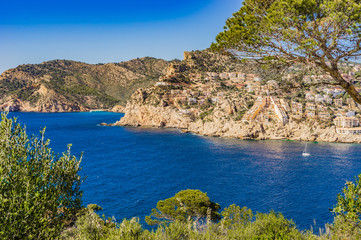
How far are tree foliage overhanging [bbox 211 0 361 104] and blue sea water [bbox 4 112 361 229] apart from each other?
19672 millimetres

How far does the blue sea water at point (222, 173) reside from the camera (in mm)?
28391

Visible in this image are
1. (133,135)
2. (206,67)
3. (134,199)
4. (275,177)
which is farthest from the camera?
(206,67)

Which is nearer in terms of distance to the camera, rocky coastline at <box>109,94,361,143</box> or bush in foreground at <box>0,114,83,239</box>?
bush in foreground at <box>0,114,83,239</box>

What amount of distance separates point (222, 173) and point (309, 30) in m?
33.5

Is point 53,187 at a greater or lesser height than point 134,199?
greater

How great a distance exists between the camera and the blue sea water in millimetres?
28391

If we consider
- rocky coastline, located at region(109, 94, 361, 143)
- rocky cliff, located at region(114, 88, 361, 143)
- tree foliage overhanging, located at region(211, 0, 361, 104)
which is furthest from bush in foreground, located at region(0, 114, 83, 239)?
rocky cliff, located at region(114, 88, 361, 143)

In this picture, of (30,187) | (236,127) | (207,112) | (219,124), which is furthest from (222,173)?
(207,112)

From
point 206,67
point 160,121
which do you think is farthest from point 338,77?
point 206,67

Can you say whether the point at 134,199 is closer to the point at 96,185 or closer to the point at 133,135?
the point at 96,185

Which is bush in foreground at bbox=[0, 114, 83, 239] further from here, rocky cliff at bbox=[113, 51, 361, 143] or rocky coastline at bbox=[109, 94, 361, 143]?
rocky coastline at bbox=[109, 94, 361, 143]

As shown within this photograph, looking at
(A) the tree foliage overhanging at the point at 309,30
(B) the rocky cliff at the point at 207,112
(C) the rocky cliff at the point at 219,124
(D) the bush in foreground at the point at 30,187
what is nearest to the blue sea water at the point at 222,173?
(C) the rocky cliff at the point at 219,124

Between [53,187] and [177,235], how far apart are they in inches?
260

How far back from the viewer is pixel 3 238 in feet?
22.4
